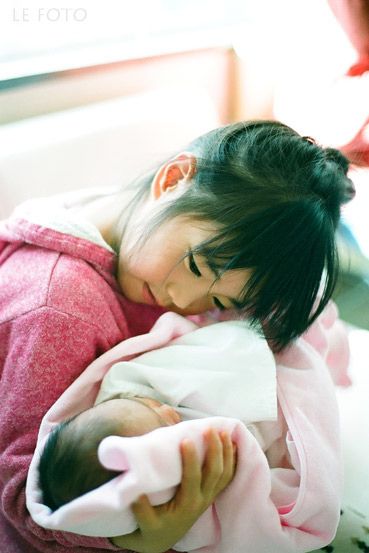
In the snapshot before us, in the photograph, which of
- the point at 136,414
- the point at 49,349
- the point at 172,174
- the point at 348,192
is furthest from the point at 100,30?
the point at 136,414

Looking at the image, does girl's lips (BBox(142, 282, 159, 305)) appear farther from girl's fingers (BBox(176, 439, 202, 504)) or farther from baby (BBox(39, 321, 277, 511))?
girl's fingers (BBox(176, 439, 202, 504))

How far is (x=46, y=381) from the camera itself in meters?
0.72

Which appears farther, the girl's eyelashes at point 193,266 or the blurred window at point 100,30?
the blurred window at point 100,30

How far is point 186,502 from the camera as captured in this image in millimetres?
638

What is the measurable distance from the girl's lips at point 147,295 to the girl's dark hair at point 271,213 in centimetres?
10

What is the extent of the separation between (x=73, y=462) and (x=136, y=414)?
0.09 metres

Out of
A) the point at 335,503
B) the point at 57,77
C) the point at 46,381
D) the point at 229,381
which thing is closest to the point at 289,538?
the point at 335,503

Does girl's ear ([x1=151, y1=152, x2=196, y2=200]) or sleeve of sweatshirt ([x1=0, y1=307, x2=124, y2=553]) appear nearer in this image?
sleeve of sweatshirt ([x1=0, y1=307, x2=124, y2=553])

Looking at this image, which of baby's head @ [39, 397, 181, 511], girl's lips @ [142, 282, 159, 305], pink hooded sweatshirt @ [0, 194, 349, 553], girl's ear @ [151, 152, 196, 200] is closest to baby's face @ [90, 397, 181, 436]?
baby's head @ [39, 397, 181, 511]

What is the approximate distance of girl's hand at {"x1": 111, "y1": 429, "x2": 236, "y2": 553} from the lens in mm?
618

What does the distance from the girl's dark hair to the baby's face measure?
197 mm

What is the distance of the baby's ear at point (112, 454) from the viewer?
22.0 inches

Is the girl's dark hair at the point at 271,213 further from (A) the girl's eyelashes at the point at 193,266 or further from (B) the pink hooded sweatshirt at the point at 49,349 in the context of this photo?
(B) the pink hooded sweatshirt at the point at 49,349

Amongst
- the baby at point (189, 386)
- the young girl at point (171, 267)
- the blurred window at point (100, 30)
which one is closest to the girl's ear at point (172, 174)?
the young girl at point (171, 267)
